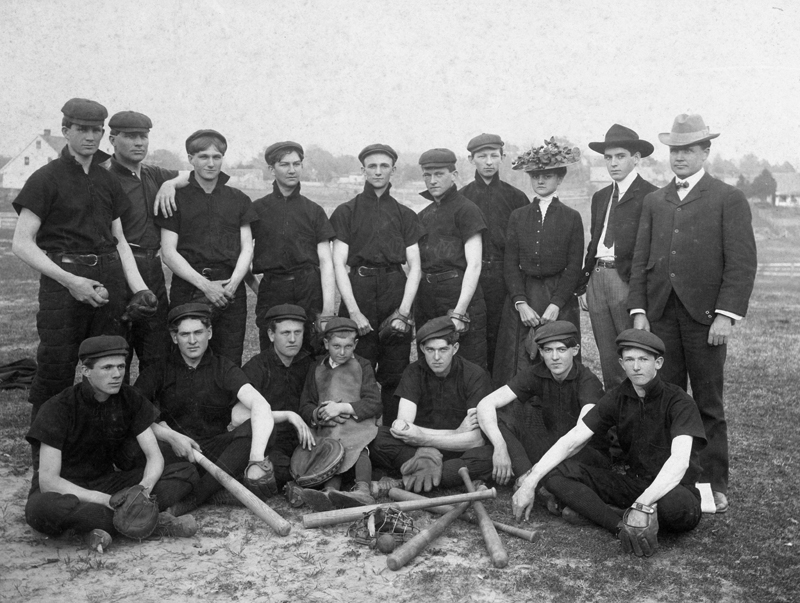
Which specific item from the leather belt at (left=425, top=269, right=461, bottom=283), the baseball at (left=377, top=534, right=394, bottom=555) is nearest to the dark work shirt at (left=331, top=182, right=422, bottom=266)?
the leather belt at (left=425, top=269, right=461, bottom=283)

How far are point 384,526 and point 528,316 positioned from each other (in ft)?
6.66

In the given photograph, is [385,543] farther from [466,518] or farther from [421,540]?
Result: [466,518]

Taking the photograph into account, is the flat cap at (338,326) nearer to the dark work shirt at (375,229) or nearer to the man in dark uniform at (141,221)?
the dark work shirt at (375,229)

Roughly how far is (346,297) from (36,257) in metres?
2.04

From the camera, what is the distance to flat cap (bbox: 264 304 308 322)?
4938mm

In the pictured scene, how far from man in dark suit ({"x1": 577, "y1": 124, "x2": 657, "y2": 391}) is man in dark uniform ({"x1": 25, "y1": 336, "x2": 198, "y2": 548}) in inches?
113

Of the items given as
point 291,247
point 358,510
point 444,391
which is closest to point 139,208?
point 291,247

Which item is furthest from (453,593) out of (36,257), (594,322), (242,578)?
(36,257)

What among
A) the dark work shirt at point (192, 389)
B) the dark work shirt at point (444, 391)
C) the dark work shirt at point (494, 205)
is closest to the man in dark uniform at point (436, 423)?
the dark work shirt at point (444, 391)

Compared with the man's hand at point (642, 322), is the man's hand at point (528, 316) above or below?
below

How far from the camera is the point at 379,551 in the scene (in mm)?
3723

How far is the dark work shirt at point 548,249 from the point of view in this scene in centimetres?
529

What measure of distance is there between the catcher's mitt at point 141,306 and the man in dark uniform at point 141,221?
201 millimetres

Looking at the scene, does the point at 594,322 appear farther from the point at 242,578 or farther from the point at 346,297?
the point at 242,578
